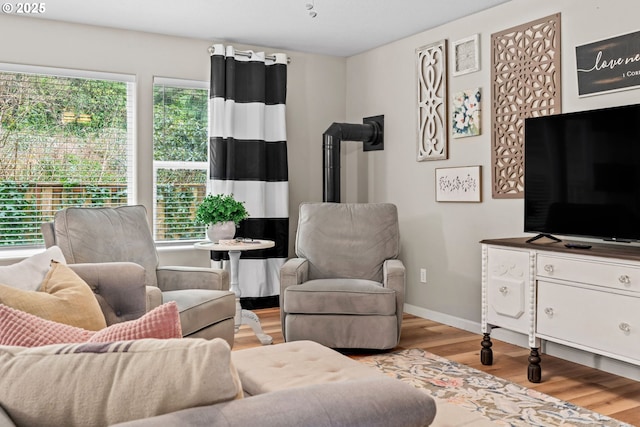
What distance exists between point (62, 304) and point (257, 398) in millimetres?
1013

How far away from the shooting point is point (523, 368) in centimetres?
339

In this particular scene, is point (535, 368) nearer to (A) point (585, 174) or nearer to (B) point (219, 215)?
(A) point (585, 174)

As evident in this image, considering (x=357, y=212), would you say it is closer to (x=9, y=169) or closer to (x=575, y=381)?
(x=575, y=381)

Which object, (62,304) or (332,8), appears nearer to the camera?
(62,304)

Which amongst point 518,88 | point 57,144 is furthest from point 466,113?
point 57,144

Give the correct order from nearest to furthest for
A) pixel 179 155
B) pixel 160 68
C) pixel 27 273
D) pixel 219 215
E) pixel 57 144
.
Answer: pixel 27 273 → pixel 219 215 → pixel 57 144 → pixel 160 68 → pixel 179 155

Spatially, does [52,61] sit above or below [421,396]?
above

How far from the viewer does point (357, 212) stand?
4262mm

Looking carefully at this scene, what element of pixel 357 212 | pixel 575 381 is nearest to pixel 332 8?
pixel 357 212

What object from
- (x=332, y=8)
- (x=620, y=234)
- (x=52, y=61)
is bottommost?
(x=620, y=234)

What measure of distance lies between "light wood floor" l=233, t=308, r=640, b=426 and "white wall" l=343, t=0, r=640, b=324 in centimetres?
32

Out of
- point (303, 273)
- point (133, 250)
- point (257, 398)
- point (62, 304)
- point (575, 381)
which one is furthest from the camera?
point (303, 273)
